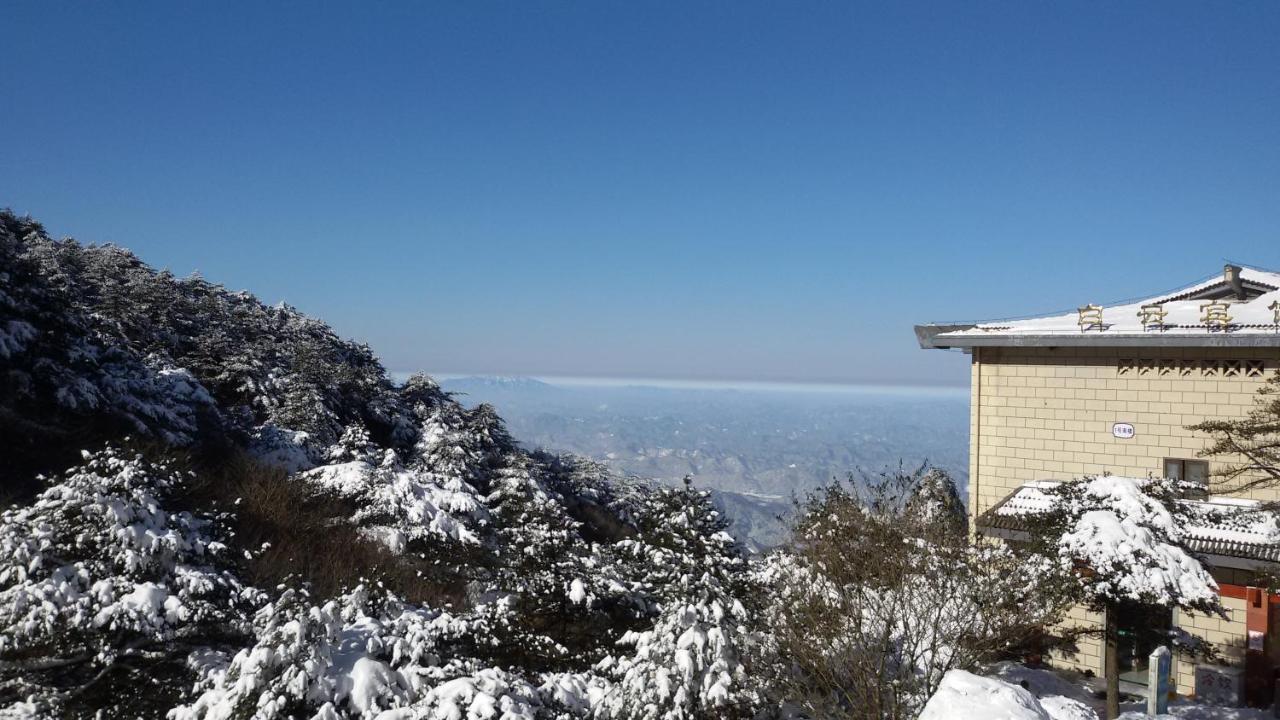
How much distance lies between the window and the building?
3 centimetres

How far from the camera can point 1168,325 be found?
15.6 metres

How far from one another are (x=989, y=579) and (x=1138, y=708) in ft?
19.5

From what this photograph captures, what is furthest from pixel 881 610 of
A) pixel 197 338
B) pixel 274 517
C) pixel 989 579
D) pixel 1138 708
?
pixel 197 338

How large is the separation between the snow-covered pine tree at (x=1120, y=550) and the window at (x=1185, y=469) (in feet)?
23.5

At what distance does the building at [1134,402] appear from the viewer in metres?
13.6

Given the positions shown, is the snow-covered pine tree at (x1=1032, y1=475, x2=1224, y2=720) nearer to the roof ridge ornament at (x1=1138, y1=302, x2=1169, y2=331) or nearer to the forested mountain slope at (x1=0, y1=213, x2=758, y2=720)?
the forested mountain slope at (x1=0, y1=213, x2=758, y2=720)

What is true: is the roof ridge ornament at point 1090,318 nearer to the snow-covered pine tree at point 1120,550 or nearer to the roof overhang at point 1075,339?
the roof overhang at point 1075,339

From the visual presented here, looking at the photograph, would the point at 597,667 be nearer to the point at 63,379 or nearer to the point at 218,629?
the point at 218,629

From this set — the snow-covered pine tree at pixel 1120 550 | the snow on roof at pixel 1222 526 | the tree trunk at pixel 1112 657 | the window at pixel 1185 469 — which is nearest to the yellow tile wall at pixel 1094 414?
the window at pixel 1185 469

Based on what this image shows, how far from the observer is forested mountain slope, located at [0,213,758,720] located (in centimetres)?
667

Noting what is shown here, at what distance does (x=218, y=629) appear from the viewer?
788 cm

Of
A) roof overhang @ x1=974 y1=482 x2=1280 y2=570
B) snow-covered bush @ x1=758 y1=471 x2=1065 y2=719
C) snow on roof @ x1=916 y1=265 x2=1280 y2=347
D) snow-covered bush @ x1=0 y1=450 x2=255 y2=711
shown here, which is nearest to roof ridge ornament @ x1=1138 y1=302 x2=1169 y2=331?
snow on roof @ x1=916 y1=265 x2=1280 y2=347

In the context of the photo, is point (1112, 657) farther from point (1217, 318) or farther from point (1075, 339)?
point (1217, 318)

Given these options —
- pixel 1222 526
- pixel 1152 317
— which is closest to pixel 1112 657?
pixel 1222 526
